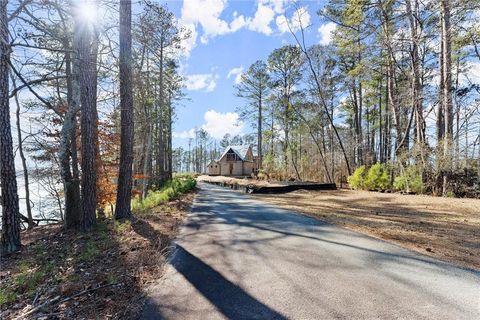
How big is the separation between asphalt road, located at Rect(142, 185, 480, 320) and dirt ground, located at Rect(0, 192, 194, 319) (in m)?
0.32

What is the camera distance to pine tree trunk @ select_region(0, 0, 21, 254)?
4852mm

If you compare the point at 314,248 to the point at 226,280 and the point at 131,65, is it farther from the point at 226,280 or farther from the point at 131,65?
the point at 131,65

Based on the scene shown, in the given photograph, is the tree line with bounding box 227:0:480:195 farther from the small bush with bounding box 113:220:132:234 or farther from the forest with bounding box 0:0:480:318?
the small bush with bounding box 113:220:132:234

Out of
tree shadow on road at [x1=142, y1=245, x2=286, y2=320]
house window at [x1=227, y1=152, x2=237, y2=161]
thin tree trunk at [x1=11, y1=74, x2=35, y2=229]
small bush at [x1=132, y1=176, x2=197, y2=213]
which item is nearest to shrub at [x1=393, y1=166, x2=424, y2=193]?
small bush at [x1=132, y1=176, x2=197, y2=213]

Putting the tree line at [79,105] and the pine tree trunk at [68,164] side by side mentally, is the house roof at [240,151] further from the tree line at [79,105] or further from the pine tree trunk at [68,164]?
the pine tree trunk at [68,164]

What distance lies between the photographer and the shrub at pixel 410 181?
461 inches

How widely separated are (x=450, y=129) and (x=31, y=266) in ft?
46.4

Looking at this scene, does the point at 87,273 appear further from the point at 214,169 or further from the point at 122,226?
the point at 214,169

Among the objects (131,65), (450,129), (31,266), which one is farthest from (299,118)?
(31,266)

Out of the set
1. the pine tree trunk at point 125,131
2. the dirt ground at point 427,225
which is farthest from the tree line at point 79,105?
the dirt ground at point 427,225

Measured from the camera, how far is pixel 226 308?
8.26 feet

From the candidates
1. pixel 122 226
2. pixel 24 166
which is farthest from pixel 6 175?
pixel 24 166

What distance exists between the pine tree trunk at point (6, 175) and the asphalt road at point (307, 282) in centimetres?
338

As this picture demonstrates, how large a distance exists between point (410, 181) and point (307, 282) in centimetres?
1169
